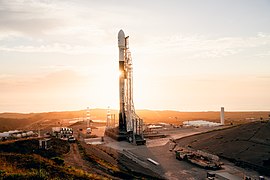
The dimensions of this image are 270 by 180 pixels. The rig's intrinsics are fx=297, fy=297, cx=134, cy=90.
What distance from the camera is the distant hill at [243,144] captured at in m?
32.2

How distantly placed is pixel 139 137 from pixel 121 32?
18.0 meters

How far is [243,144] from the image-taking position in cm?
3797

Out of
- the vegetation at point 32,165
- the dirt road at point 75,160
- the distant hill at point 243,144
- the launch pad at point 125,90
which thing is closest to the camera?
the vegetation at point 32,165

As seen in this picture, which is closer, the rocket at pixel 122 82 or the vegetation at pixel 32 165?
the vegetation at pixel 32 165

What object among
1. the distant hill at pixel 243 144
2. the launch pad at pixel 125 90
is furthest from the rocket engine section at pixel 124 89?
the distant hill at pixel 243 144

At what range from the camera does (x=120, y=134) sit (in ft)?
160

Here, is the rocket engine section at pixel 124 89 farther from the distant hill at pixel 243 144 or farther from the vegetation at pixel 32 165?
the vegetation at pixel 32 165

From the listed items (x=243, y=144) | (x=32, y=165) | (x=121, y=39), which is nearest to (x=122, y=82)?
(x=121, y=39)

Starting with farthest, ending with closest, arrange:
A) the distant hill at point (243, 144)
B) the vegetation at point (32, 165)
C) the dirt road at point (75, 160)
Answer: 1. the distant hill at point (243, 144)
2. the dirt road at point (75, 160)
3. the vegetation at point (32, 165)

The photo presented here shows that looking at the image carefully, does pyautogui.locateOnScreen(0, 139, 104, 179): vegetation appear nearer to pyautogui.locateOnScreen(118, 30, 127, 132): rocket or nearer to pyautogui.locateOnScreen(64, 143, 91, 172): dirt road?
pyautogui.locateOnScreen(64, 143, 91, 172): dirt road

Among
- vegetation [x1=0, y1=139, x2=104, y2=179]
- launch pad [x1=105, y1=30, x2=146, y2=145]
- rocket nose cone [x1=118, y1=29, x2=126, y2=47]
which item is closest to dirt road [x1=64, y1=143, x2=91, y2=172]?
vegetation [x1=0, y1=139, x2=104, y2=179]

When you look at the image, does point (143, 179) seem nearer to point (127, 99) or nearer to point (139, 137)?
point (139, 137)

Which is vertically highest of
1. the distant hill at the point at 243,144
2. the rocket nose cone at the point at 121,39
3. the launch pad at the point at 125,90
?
the rocket nose cone at the point at 121,39

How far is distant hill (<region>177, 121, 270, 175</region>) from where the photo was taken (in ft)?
106
